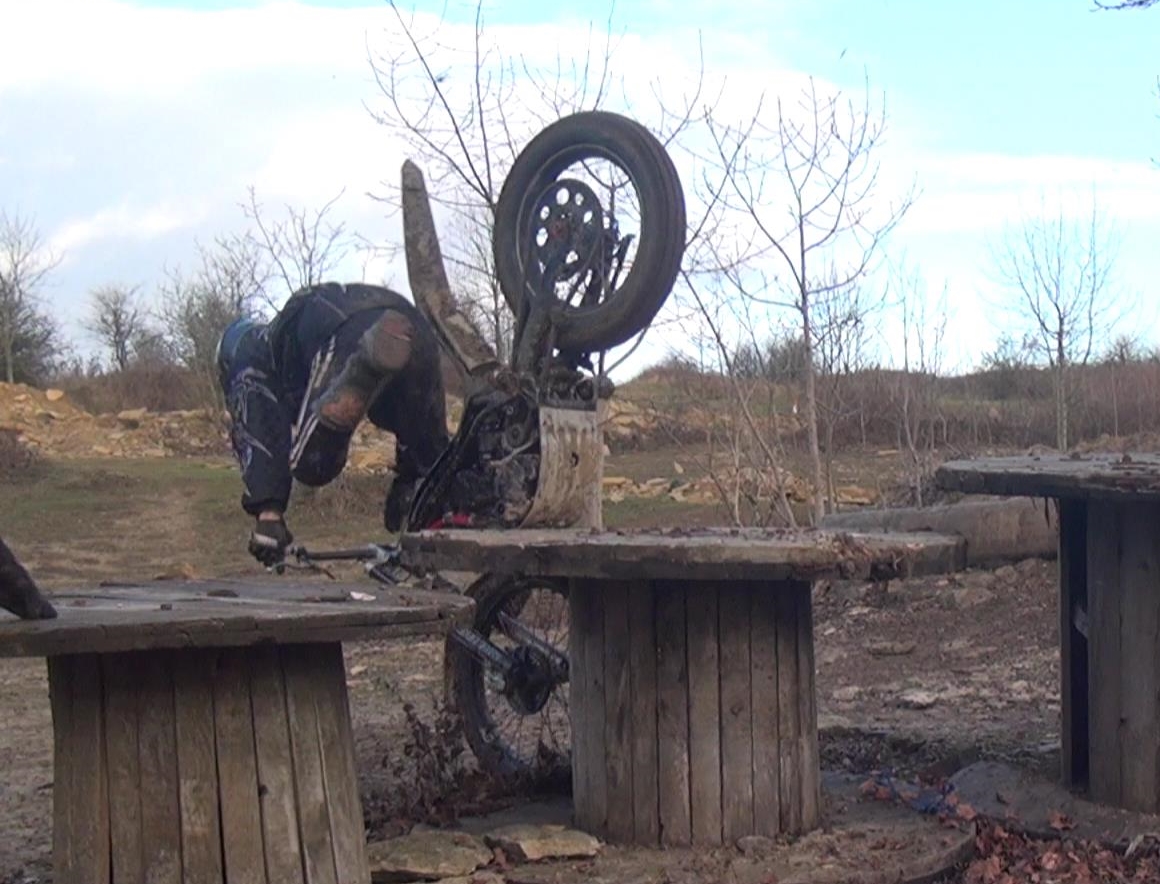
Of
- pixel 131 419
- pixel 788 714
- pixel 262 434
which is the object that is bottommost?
pixel 788 714

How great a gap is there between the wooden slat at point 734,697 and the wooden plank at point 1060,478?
2.65 ft

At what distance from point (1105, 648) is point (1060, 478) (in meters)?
0.73

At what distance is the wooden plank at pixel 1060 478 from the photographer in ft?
14.1

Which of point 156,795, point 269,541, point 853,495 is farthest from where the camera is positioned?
point 853,495

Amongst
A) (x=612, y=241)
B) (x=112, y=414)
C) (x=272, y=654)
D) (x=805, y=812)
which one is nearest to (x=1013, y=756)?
(x=805, y=812)

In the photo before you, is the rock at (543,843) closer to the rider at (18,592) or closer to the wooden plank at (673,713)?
the wooden plank at (673,713)

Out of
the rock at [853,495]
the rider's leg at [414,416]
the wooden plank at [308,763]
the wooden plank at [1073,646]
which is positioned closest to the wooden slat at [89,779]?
the wooden plank at [308,763]

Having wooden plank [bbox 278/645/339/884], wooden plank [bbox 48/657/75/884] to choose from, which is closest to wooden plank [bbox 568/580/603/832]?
wooden plank [bbox 278/645/339/884]

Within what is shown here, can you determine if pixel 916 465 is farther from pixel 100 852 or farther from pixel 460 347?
pixel 100 852

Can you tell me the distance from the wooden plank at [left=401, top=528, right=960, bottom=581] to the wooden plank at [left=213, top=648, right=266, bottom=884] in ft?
2.94

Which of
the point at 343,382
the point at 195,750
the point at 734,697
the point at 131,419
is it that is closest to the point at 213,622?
the point at 195,750

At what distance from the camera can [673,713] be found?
4418 mm

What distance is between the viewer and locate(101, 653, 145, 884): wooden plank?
354cm

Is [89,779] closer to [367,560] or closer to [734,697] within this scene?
[734,697]
